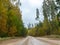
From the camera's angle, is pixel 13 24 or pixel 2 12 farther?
pixel 13 24

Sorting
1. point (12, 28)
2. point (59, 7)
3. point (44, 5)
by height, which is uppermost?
point (44, 5)

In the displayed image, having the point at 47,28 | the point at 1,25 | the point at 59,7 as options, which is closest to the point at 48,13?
the point at 47,28

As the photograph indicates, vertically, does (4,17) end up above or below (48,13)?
below

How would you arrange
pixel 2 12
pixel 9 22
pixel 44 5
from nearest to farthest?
1. pixel 2 12
2. pixel 9 22
3. pixel 44 5

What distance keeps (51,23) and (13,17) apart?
2832 centimetres

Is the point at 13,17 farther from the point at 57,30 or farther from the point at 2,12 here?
the point at 57,30

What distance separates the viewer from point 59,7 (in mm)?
60812

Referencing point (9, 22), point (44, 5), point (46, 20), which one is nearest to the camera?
point (9, 22)

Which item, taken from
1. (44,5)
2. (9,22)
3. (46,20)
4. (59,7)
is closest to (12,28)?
(9,22)

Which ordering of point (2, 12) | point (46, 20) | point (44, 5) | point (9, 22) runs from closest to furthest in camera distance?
point (2, 12)
point (9, 22)
point (44, 5)
point (46, 20)

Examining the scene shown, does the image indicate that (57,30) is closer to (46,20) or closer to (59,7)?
(46,20)

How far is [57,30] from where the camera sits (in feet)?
307

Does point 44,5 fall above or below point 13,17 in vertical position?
above

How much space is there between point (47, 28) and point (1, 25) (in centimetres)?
4813
